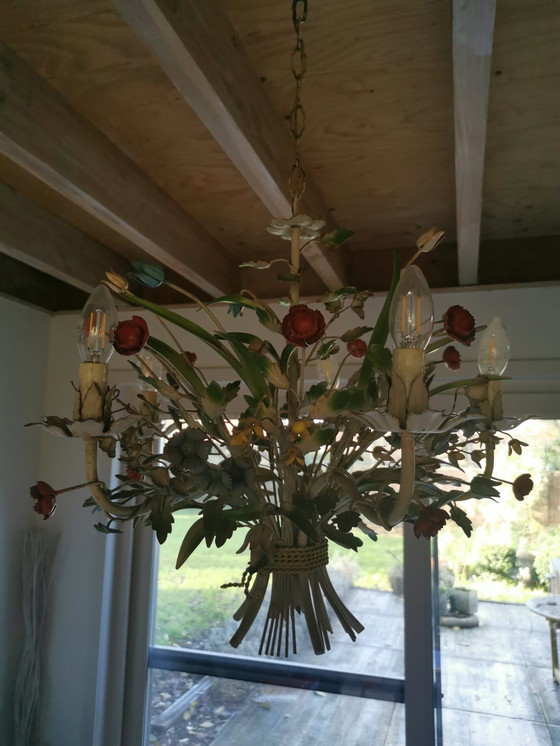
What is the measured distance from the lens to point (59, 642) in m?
Answer: 2.21

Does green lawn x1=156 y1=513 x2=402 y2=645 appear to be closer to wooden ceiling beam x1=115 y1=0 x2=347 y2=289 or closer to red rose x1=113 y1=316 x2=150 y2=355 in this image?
wooden ceiling beam x1=115 y1=0 x2=347 y2=289

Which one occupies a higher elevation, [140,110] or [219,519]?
[140,110]

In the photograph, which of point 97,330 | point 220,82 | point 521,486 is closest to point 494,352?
point 521,486

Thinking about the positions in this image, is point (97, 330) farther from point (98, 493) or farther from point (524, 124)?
point (524, 124)

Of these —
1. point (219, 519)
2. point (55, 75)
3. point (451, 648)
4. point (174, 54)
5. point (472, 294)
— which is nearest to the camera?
point (219, 519)

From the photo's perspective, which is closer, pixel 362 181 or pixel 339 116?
pixel 339 116

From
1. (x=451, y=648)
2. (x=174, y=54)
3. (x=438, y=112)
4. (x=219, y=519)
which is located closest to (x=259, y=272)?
(x=438, y=112)

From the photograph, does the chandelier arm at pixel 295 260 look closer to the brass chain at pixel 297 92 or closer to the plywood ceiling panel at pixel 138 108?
the brass chain at pixel 297 92

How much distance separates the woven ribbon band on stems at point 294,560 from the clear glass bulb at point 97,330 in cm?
35

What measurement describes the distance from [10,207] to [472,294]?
1475 millimetres

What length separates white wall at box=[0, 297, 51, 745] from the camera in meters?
2.10

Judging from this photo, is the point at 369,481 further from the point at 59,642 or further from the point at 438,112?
the point at 59,642

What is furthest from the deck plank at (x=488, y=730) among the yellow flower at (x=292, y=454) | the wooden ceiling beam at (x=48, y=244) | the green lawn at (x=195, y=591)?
the wooden ceiling beam at (x=48, y=244)

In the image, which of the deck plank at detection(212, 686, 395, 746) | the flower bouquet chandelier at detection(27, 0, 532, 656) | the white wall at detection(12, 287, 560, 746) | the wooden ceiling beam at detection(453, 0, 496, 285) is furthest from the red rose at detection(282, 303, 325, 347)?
the deck plank at detection(212, 686, 395, 746)
